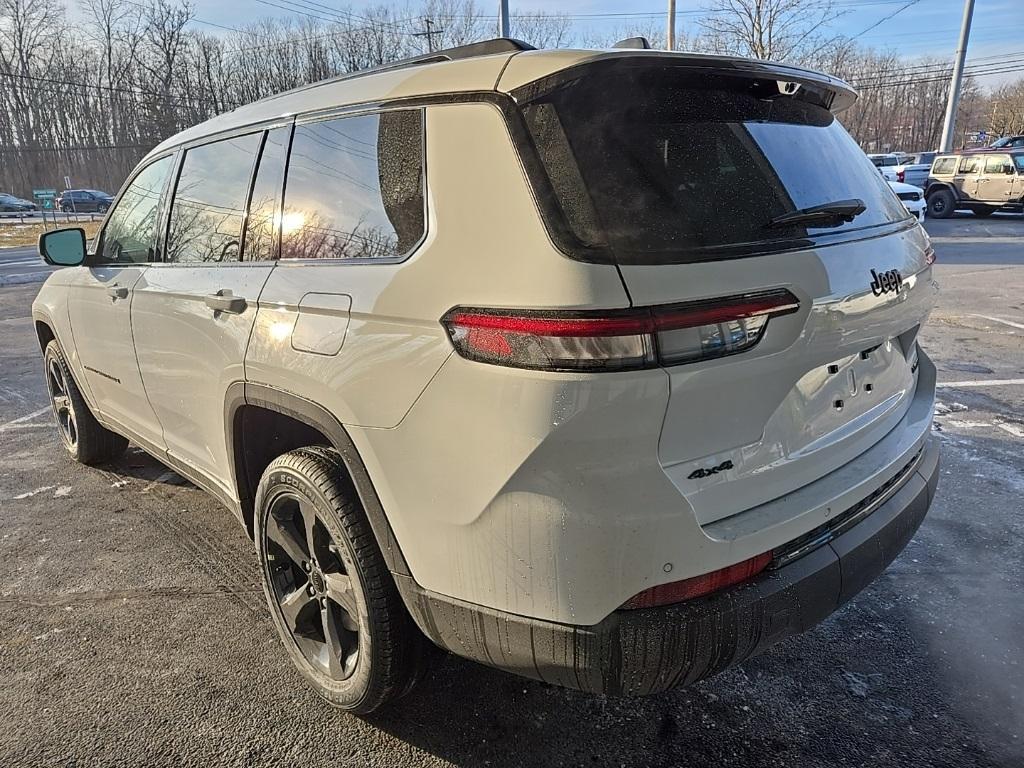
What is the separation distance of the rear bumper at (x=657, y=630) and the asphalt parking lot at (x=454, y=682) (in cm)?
55

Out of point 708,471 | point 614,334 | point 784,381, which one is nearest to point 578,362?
point 614,334

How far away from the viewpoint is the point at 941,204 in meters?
21.8

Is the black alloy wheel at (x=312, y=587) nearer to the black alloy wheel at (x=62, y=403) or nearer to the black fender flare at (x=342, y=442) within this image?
the black fender flare at (x=342, y=442)

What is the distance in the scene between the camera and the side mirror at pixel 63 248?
11.8 feet

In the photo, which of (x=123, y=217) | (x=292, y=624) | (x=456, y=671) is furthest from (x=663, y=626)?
(x=123, y=217)

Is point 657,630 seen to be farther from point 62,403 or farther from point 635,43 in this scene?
point 62,403

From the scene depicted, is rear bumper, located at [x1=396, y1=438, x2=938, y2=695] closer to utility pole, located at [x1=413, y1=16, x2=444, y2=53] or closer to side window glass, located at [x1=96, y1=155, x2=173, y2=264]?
side window glass, located at [x1=96, y1=155, x2=173, y2=264]

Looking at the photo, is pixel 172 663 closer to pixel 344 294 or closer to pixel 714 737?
pixel 344 294

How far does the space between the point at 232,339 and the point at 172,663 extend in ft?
4.08

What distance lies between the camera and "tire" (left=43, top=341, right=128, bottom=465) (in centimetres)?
439

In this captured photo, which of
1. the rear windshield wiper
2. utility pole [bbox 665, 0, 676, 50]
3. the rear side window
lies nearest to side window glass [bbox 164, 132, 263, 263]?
the rear windshield wiper

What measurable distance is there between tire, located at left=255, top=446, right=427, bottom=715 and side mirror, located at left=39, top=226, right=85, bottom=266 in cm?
212

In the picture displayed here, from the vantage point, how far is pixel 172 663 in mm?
2590

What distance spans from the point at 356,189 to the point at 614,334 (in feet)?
3.29
